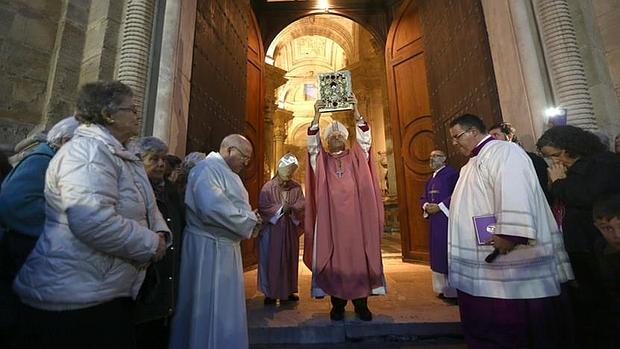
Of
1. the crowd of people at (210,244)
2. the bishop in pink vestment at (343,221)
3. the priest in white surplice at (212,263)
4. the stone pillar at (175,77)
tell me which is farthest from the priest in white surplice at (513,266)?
the stone pillar at (175,77)

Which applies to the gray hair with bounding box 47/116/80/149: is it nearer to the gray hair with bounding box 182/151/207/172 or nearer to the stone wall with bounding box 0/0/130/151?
the gray hair with bounding box 182/151/207/172

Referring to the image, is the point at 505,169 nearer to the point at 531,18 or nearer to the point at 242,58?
the point at 531,18

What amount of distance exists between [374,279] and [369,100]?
38.6 feet

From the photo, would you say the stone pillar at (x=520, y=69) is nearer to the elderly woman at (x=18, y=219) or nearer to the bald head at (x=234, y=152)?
the bald head at (x=234, y=152)

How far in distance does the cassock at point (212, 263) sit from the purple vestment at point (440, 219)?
2377 millimetres

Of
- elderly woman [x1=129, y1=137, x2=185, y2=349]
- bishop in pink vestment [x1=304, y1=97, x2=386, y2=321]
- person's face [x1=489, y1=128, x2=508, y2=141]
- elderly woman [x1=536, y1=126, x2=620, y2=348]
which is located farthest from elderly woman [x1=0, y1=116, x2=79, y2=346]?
person's face [x1=489, y1=128, x2=508, y2=141]

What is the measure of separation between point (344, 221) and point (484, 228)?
1.40 metres

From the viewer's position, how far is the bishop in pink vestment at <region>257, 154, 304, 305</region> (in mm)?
3598

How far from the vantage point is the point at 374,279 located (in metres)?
2.92

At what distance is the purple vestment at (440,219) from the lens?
11.4 feet

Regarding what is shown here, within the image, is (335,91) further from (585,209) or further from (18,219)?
(18,219)

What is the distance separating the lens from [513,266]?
1.79 meters

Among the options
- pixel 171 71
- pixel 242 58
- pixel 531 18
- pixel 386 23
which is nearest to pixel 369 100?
pixel 386 23

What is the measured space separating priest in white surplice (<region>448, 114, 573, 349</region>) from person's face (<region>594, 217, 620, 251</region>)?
0.22 meters
